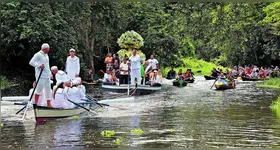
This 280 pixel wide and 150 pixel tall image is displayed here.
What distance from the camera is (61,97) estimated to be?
15070 millimetres

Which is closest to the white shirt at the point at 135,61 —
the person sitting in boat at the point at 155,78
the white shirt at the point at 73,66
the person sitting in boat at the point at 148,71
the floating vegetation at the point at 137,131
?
the person sitting in boat at the point at 155,78

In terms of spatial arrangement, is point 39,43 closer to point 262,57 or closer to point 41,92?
point 41,92

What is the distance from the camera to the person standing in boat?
2436 cm

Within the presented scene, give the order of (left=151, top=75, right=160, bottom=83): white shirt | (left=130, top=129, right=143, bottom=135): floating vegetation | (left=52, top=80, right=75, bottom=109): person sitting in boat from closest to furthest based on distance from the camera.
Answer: (left=130, top=129, right=143, bottom=135): floating vegetation < (left=52, top=80, right=75, bottom=109): person sitting in boat < (left=151, top=75, right=160, bottom=83): white shirt

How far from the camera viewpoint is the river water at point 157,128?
1085 centimetres

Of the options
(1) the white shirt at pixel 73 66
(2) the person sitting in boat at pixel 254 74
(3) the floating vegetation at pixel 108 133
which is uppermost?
(1) the white shirt at pixel 73 66

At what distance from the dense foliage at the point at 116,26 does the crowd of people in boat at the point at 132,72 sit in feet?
10.4

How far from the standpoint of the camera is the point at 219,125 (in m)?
13.5

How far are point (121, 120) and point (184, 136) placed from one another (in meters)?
3.27

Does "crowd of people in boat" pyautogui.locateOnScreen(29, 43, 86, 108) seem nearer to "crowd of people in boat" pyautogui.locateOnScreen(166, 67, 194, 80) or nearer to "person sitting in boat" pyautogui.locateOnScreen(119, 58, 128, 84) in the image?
"person sitting in boat" pyautogui.locateOnScreen(119, 58, 128, 84)

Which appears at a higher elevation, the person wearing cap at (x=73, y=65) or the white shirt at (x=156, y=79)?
the person wearing cap at (x=73, y=65)

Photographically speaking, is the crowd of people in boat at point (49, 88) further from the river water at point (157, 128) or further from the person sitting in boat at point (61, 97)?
the river water at point (157, 128)

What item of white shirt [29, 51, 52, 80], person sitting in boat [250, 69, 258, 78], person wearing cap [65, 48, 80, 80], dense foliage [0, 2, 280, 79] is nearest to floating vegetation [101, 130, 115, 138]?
white shirt [29, 51, 52, 80]

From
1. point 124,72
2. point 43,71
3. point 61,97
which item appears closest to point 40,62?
point 43,71
